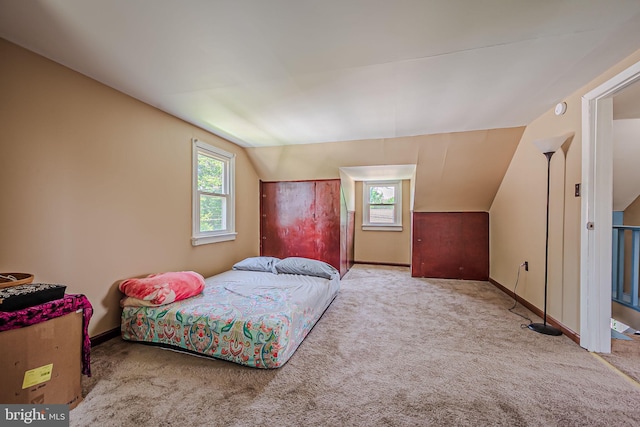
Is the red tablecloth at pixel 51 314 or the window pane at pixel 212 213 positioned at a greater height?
the window pane at pixel 212 213

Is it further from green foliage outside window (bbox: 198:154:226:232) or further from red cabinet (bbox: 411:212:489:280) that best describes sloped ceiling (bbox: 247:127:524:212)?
green foliage outside window (bbox: 198:154:226:232)

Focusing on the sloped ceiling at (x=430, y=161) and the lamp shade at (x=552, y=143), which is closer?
the lamp shade at (x=552, y=143)

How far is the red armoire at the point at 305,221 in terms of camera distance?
4.29 m

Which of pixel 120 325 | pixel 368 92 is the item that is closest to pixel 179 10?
pixel 368 92

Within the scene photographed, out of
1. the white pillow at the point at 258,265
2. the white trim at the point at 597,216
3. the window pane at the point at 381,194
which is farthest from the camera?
the window pane at the point at 381,194

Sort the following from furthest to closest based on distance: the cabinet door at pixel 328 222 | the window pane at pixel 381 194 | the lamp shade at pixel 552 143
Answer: the window pane at pixel 381 194, the cabinet door at pixel 328 222, the lamp shade at pixel 552 143

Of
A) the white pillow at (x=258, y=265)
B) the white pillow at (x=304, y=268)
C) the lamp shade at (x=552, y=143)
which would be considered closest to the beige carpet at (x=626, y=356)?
the lamp shade at (x=552, y=143)

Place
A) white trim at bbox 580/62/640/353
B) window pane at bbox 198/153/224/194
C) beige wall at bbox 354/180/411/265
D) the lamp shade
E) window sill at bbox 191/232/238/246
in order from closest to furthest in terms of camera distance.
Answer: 1. white trim at bbox 580/62/640/353
2. the lamp shade
3. window sill at bbox 191/232/238/246
4. window pane at bbox 198/153/224/194
5. beige wall at bbox 354/180/411/265

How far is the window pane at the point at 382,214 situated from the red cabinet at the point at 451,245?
0.90 m

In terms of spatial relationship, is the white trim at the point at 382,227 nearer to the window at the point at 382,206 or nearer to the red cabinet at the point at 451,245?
the window at the point at 382,206

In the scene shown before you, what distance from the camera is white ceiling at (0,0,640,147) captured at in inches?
52.5

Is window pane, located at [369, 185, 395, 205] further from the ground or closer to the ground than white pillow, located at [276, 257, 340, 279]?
further from the ground

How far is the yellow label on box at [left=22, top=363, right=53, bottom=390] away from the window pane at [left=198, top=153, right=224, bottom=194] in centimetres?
224

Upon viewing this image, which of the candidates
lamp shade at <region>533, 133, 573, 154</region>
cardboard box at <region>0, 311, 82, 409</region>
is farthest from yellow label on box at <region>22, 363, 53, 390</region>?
lamp shade at <region>533, 133, 573, 154</region>
